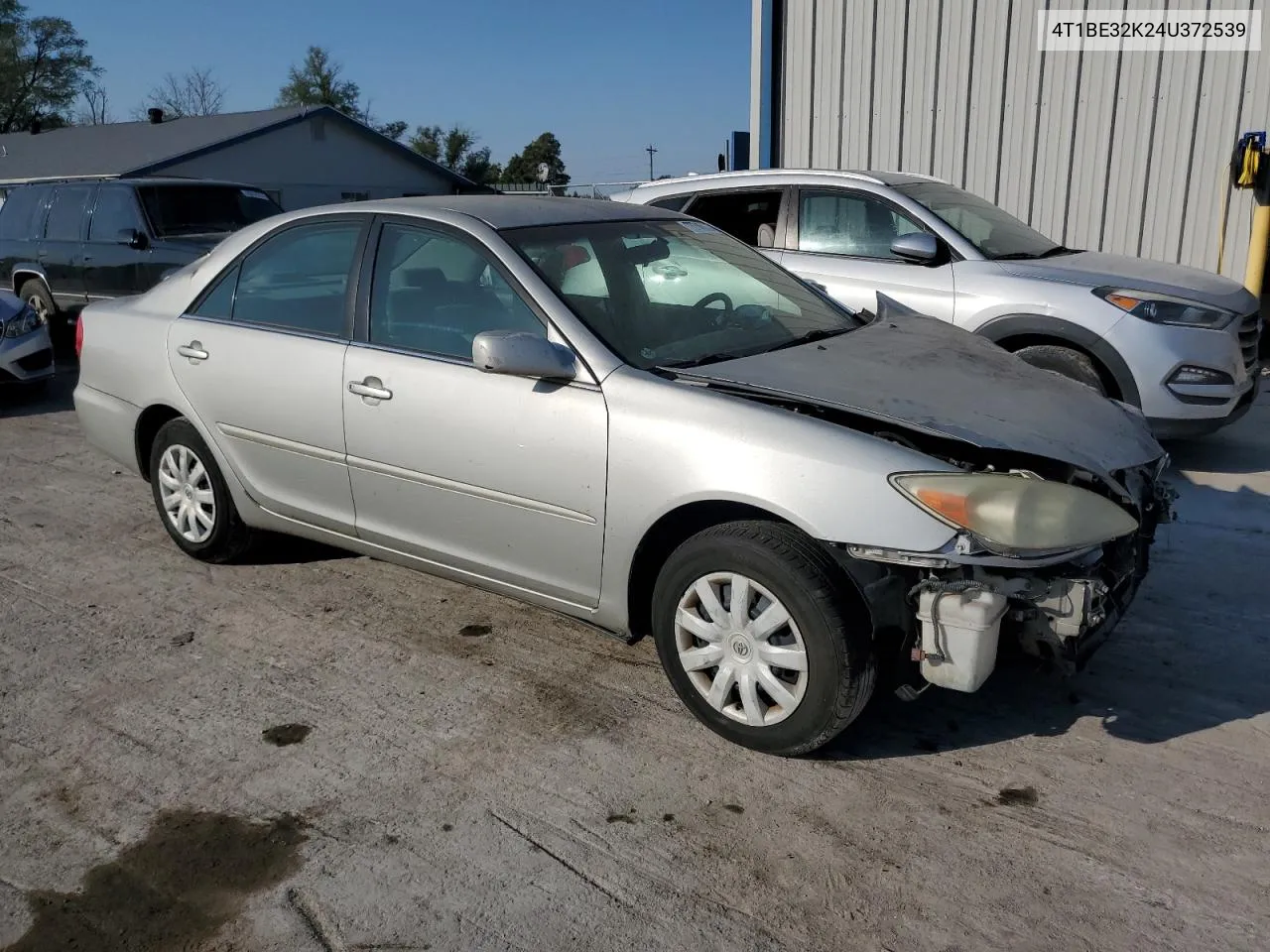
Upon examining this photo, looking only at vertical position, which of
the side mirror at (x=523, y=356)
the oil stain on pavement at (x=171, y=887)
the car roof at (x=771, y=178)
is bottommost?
the oil stain on pavement at (x=171, y=887)

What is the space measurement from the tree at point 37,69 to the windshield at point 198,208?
51978 millimetres

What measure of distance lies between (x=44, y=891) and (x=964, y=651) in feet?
8.13

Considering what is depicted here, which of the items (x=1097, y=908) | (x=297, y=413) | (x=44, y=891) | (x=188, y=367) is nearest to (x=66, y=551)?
(x=188, y=367)

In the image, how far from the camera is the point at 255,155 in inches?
1223

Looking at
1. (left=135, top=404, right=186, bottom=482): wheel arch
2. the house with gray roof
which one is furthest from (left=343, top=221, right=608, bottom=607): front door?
the house with gray roof

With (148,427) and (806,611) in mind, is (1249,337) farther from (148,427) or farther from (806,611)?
(148,427)

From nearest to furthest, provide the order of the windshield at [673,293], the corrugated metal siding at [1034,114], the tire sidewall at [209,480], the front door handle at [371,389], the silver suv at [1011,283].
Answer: the windshield at [673,293], the front door handle at [371,389], the tire sidewall at [209,480], the silver suv at [1011,283], the corrugated metal siding at [1034,114]

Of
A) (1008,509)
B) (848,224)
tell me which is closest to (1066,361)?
(848,224)

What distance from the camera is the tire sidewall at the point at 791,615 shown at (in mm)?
3041

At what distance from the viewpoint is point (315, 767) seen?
10.9 feet

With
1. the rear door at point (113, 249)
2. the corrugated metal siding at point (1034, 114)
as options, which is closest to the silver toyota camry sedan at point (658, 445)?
the rear door at point (113, 249)

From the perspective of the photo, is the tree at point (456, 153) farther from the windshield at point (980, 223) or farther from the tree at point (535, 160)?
the windshield at point (980, 223)

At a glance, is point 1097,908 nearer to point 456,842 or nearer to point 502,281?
point 456,842

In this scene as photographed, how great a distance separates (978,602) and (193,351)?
3.46 m
